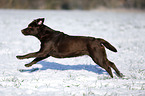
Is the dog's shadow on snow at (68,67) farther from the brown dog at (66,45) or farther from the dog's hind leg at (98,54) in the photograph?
the dog's hind leg at (98,54)

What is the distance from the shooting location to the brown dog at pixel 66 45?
4977 mm

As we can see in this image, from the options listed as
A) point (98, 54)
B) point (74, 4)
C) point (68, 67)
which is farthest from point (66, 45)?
point (74, 4)

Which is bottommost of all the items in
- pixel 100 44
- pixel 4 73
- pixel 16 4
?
pixel 4 73

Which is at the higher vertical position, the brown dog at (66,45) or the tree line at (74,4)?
the tree line at (74,4)

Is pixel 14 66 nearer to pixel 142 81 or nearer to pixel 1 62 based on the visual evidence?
pixel 1 62

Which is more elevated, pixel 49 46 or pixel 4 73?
pixel 49 46

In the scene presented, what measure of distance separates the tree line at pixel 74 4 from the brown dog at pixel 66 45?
116 ft

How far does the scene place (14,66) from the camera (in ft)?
20.7

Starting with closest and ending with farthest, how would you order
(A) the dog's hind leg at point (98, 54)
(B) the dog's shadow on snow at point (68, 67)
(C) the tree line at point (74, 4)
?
(A) the dog's hind leg at point (98, 54) < (B) the dog's shadow on snow at point (68, 67) < (C) the tree line at point (74, 4)

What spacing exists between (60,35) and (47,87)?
146 centimetres

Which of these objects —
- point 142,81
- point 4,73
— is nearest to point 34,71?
point 4,73

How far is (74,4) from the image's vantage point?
43031mm

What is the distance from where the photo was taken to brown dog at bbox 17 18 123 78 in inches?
196

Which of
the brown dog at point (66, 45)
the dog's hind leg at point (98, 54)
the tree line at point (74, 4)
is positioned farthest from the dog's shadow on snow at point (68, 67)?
the tree line at point (74, 4)
